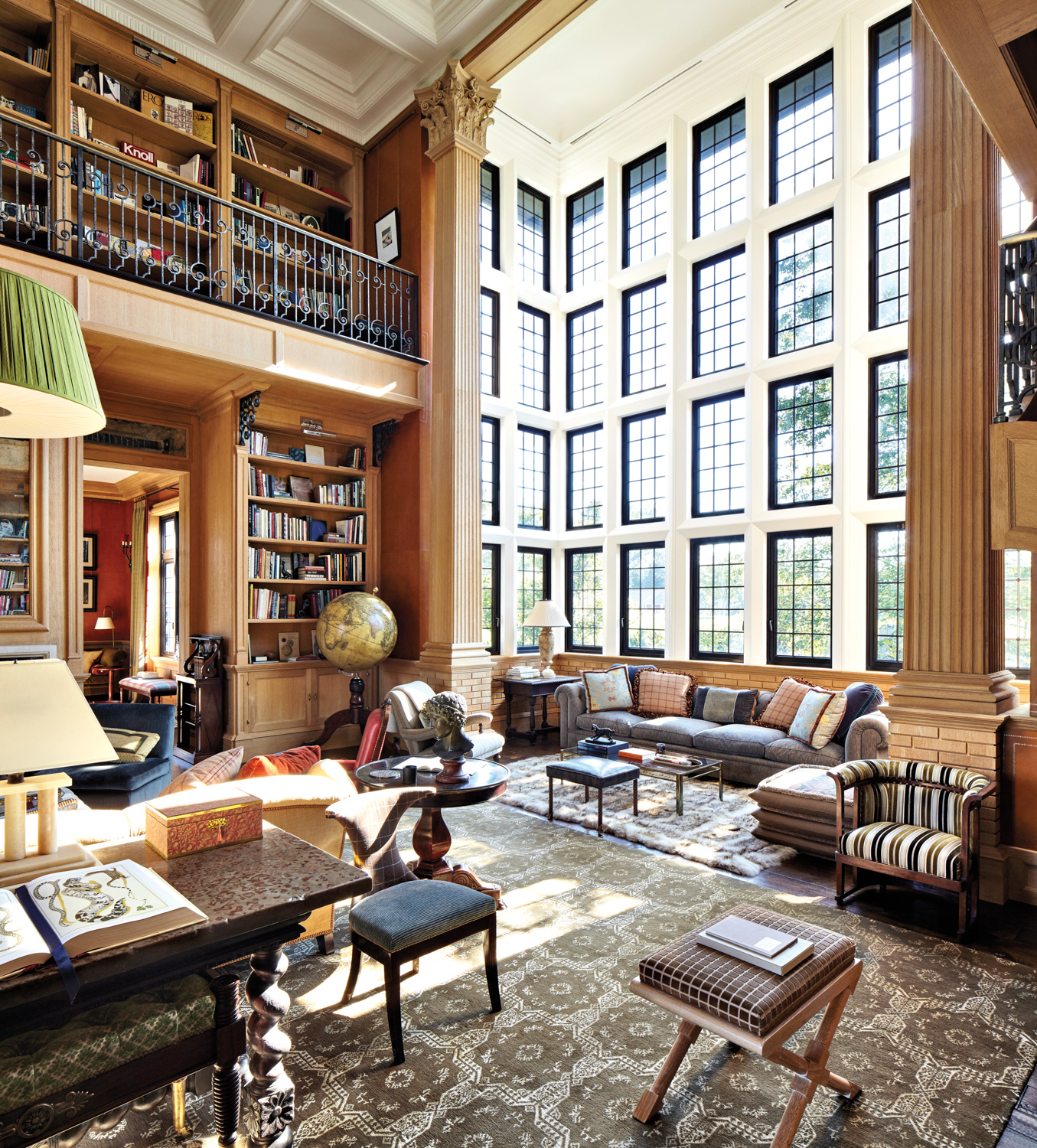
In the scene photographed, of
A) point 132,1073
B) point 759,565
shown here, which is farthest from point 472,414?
point 132,1073

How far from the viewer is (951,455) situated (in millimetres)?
3951

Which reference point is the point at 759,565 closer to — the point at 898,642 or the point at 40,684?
the point at 898,642

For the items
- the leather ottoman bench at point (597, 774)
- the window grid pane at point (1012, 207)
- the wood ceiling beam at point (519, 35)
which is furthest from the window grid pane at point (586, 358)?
the leather ottoman bench at point (597, 774)

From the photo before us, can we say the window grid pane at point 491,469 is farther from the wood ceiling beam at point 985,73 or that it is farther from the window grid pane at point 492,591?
the wood ceiling beam at point 985,73

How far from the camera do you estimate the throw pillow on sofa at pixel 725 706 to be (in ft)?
22.7

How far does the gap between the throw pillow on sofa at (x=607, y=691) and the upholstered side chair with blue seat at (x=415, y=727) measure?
72.4 inches

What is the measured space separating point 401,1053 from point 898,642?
5782mm

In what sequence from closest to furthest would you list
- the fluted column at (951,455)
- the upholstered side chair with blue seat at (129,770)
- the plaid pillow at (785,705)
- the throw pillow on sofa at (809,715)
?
the fluted column at (951,455), the upholstered side chair with blue seat at (129,770), the throw pillow on sofa at (809,715), the plaid pillow at (785,705)

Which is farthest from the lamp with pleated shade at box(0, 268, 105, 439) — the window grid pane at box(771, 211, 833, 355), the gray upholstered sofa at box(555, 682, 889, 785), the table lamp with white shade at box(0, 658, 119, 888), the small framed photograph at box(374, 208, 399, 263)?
the window grid pane at box(771, 211, 833, 355)

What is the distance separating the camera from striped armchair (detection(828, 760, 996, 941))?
3.42m

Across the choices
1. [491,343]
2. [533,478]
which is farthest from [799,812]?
[491,343]

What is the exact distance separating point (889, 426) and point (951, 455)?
9.99 feet

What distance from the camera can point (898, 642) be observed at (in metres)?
6.59

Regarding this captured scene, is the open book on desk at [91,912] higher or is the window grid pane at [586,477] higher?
the window grid pane at [586,477]
